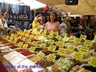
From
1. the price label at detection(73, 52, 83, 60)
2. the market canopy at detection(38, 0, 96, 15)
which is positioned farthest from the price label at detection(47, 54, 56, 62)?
the market canopy at detection(38, 0, 96, 15)

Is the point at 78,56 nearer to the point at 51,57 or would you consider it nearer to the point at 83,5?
the point at 51,57

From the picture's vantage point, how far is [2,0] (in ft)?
27.6

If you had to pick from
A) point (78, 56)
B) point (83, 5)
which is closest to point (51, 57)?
point (78, 56)

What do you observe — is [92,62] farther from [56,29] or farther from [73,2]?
[56,29]

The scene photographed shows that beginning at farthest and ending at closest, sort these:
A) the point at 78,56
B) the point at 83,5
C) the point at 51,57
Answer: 1. the point at 83,5
2. the point at 51,57
3. the point at 78,56

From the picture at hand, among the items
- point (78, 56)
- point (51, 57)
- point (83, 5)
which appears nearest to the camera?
point (78, 56)

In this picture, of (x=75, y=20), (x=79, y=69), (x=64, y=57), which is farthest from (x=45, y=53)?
(x=75, y=20)

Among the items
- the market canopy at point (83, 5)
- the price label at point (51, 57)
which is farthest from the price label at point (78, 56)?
the market canopy at point (83, 5)

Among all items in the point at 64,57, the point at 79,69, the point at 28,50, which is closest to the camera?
the point at 79,69

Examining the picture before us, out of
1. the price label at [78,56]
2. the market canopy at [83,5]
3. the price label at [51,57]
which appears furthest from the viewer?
the market canopy at [83,5]

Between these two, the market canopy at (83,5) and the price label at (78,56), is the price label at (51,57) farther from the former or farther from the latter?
the market canopy at (83,5)

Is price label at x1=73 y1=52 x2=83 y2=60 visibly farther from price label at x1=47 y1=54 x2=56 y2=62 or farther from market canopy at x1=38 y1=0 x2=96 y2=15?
market canopy at x1=38 y1=0 x2=96 y2=15

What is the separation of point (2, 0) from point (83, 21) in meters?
4.08

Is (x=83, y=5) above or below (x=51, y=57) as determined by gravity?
above
